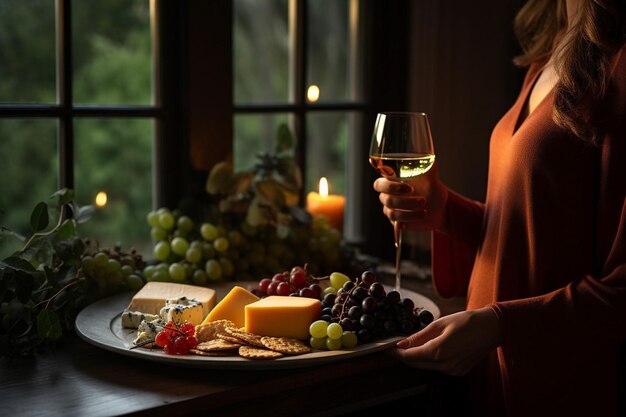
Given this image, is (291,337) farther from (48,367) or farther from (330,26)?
(330,26)

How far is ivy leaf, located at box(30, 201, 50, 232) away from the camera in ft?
4.56

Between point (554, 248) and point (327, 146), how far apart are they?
1.19m

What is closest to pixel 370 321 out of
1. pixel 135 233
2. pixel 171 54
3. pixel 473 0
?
pixel 171 54

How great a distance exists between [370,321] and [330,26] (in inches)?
46.3

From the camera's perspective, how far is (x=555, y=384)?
1.34m

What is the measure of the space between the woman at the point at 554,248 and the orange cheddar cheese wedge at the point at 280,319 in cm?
16

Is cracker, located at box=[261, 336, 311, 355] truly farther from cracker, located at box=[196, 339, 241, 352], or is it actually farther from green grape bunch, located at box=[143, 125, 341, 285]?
green grape bunch, located at box=[143, 125, 341, 285]

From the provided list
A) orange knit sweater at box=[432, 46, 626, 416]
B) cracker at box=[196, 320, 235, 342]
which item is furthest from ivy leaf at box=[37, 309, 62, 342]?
orange knit sweater at box=[432, 46, 626, 416]

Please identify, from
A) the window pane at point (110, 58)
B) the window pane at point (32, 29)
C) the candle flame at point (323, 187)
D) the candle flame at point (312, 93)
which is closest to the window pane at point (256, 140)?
the candle flame at point (312, 93)

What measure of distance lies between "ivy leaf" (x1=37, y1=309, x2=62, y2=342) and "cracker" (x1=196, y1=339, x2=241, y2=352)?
240mm

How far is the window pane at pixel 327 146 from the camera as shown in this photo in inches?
89.0

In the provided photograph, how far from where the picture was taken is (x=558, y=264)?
1.36 m

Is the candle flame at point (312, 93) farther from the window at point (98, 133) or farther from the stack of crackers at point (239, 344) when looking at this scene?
the window at point (98, 133)

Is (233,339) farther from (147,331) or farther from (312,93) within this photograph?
(312,93)
